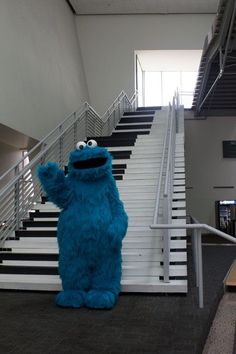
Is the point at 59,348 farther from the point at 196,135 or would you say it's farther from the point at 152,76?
the point at 152,76

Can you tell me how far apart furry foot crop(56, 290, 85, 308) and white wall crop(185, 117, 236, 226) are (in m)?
10.8

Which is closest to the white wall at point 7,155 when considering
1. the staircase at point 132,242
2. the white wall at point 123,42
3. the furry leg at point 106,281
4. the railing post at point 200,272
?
the white wall at point 123,42

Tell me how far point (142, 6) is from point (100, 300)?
44.5 ft

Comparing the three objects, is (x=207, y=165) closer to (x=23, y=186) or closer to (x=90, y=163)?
(x=23, y=186)

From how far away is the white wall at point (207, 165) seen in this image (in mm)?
14664

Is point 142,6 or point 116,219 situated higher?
point 142,6

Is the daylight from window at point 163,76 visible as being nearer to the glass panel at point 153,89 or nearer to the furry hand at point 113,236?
the glass panel at point 153,89

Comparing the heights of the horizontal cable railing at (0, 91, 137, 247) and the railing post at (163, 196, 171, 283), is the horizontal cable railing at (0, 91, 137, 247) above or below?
above

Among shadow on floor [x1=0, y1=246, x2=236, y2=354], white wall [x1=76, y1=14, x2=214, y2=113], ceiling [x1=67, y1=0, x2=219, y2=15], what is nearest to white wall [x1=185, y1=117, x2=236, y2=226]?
white wall [x1=76, y1=14, x2=214, y2=113]

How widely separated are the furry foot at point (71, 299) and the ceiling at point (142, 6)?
516 inches

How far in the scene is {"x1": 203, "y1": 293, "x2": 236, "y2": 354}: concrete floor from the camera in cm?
343

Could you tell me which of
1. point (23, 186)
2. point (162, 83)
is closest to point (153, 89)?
point (162, 83)

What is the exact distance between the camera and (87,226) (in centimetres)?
434

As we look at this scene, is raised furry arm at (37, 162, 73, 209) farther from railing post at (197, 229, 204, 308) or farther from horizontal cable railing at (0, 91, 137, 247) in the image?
railing post at (197, 229, 204, 308)
